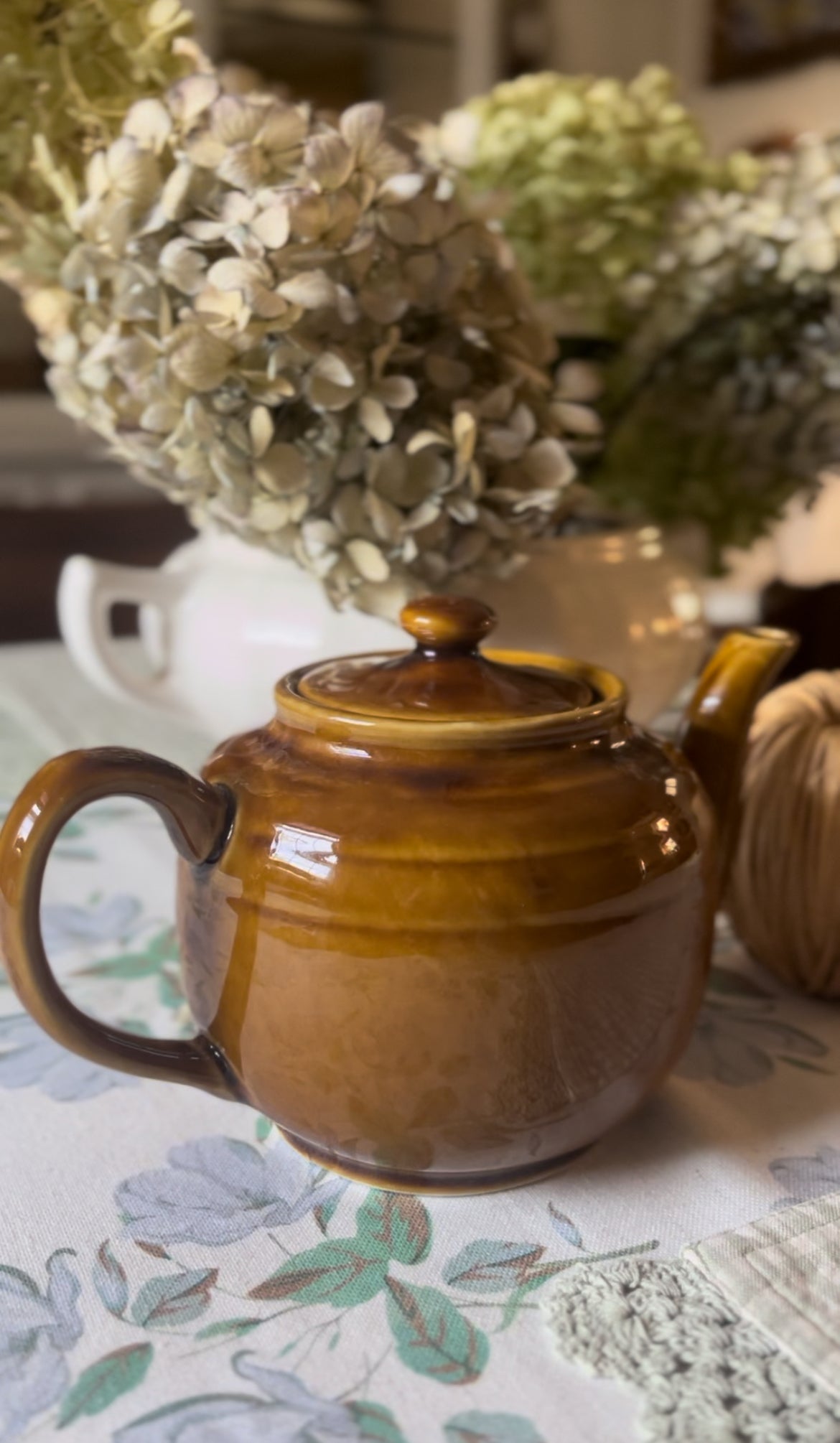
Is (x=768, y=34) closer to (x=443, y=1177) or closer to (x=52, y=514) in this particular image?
(x=52, y=514)

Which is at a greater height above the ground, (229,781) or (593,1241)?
(229,781)

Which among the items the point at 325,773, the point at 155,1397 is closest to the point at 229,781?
the point at 325,773

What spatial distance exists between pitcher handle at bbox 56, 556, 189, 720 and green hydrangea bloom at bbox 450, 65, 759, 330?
0.28 metres

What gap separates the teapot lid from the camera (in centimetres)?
36

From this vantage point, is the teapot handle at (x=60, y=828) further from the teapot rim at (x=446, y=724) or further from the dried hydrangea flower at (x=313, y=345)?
the dried hydrangea flower at (x=313, y=345)

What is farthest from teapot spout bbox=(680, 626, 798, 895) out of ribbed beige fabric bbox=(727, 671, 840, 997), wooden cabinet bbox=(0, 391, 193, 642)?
wooden cabinet bbox=(0, 391, 193, 642)

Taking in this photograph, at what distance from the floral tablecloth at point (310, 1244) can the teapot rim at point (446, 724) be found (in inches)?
5.5

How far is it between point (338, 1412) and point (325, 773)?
16 centimetres

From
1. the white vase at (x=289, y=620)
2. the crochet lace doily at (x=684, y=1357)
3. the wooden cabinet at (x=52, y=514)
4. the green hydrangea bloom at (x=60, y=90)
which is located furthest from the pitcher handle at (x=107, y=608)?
the wooden cabinet at (x=52, y=514)

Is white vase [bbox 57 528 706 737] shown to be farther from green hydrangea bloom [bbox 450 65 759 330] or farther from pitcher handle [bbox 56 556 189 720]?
green hydrangea bloom [bbox 450 65 759 330]

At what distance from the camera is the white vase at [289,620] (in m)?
0.58

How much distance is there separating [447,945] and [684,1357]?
0.37 feet

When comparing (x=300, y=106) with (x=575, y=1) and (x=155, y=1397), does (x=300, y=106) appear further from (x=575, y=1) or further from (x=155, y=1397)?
(x=575, y=1)

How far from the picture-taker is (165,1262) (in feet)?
1.10
